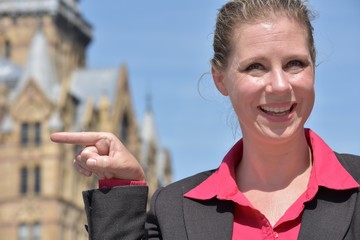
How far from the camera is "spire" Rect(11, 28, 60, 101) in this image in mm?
59938

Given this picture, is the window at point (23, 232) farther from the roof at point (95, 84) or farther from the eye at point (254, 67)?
the eye at point (254, 67)

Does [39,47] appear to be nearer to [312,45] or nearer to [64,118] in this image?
[64,118]

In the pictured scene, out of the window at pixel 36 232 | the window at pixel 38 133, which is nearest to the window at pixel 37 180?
the window at pixel 38 133

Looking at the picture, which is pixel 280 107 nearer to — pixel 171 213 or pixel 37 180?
pixel 171 213

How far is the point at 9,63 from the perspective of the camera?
65562mm

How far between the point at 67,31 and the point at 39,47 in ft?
23.0

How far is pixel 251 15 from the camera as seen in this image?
3.33 metres

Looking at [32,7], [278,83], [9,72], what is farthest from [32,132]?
[278,83]

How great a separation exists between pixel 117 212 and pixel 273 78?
63 cm

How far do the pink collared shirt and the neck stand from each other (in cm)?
5

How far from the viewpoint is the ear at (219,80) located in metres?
3.50

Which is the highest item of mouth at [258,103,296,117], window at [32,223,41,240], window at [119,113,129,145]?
mouth at [258,103,296,117]

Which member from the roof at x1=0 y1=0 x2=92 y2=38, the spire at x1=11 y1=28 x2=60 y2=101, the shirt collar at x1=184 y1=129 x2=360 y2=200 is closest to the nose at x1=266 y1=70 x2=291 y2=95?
the shirt collar at x1=184 y1=129 x2=360 y2=200

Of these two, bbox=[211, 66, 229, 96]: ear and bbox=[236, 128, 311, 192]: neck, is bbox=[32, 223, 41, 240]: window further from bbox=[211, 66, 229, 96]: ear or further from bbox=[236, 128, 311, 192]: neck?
bbox=[236, 128, 311, 192]: neck
